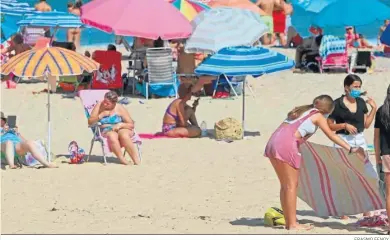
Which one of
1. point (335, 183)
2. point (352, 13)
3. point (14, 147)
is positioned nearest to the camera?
point (335, 183)

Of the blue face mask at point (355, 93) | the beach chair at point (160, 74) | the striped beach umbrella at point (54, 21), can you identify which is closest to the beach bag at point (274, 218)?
the blue face mask at point (355, 93)

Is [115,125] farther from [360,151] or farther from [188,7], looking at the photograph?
[188,7]

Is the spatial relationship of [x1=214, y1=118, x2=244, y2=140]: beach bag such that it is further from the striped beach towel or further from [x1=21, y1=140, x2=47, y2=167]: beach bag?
the striped beach towel

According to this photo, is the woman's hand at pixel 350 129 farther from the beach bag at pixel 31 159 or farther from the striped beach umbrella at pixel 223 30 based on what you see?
the striped beach umbrella at pixel 223 30

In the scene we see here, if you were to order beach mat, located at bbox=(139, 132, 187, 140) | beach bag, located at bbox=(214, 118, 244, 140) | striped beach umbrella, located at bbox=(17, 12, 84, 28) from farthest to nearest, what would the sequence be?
1. striped beach umbrella, located at bbox=(17, 12, 84, 28)
2. beach mat, located at bbox=(139, 132, 187, 140)
3. beach bag, located at bbox=(214, 118, 244, 140)

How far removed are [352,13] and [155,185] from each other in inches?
352

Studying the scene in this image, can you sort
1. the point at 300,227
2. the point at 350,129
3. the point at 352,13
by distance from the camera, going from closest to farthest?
1. the point at 300,227
2. the point at 350,129
3. the point at 352,13

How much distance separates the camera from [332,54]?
18.7 meters

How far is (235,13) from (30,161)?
521 cm

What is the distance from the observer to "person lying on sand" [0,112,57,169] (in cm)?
1099

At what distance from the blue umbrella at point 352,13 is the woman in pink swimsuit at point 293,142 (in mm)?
10659

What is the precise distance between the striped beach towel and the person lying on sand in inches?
142

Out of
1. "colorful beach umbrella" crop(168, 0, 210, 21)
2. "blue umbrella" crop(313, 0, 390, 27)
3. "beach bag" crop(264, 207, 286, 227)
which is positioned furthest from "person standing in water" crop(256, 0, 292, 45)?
"beach bag" crop(264, 207, 286, 227)

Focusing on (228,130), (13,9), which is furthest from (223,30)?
(13,9)
